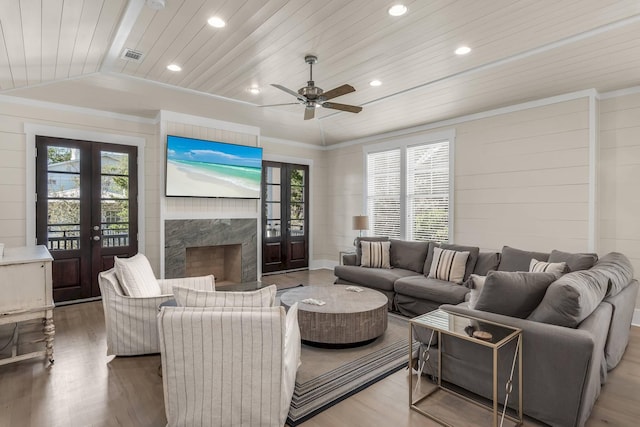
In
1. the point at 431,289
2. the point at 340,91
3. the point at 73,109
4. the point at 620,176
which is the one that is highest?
the point at 73,109

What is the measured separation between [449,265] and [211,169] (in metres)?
4.07

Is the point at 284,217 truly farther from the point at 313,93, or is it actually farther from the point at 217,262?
the point at 313,93

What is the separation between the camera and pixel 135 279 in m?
3.22

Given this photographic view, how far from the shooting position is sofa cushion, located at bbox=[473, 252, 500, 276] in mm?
4270

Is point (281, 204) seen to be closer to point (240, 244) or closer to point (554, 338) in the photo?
point (240, 244)

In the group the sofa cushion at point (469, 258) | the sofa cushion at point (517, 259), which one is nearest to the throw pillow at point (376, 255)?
the sofa cushion at point (469, 258)

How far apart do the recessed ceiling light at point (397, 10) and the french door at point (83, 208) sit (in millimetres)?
4533

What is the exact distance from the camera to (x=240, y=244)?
6.29m

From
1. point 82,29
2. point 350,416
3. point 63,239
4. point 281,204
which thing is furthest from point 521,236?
point 63,239

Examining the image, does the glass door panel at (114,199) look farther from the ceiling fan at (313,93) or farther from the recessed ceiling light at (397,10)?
the recessed ceiling light at (397,10)

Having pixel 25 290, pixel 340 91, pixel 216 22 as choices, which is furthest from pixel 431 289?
pixel 25 290

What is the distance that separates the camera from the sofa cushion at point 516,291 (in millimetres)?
2350

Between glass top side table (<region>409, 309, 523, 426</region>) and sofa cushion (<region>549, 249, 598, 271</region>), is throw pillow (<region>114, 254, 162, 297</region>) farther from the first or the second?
sofa cushion (<region>549, 249, 598, 271</region>)

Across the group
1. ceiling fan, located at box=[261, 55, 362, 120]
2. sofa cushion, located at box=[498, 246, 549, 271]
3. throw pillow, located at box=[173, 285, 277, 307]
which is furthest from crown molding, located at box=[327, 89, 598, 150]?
throw pillow, located at box=[173, 285, 277, 307]
